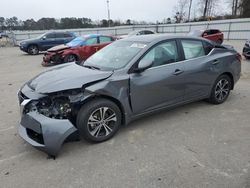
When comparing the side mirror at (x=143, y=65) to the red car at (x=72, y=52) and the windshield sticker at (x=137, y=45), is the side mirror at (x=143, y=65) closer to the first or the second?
the windshield sticker at (x=137, y=45)

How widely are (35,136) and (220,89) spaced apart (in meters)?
3.83

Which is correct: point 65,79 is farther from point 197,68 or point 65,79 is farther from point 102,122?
point 197,68

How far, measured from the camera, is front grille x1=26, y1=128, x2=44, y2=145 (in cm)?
299

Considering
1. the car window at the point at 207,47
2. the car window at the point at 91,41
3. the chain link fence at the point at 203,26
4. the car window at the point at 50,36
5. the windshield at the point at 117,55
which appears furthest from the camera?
the chain link fence at the point at 203,26

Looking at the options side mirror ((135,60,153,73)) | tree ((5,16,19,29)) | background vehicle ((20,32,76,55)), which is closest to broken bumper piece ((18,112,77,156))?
side mirror ((135,60,153,73))

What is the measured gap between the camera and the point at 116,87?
340 cm

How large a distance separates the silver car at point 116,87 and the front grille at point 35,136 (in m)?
0.01

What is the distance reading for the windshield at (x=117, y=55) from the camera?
12.2ft

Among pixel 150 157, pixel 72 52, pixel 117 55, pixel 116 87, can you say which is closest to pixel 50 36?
pixel 72 52

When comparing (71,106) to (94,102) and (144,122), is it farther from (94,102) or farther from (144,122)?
(144,122)

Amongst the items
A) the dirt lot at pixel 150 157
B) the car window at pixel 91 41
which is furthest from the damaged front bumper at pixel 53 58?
the dirt lot at pixel 150 157

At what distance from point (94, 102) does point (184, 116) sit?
1952 millimetres

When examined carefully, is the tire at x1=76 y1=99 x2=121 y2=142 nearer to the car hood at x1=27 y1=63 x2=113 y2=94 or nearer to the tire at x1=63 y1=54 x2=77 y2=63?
the car hood at x1=27 y1=63 x2=113 y2=94

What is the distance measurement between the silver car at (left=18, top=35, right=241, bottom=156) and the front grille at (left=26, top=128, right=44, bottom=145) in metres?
0.01
